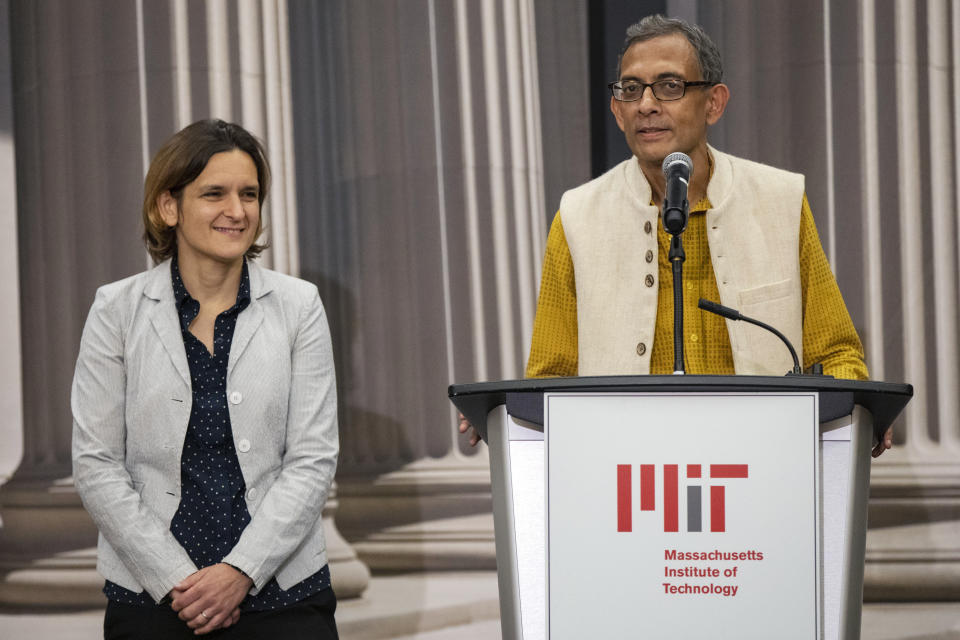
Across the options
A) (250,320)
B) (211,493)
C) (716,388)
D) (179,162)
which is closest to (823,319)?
(716,388)

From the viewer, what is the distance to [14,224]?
414 cm

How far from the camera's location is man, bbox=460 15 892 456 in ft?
7.80

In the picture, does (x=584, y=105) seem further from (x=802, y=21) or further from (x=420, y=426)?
(x=420, y=426)

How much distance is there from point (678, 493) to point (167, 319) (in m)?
1.26

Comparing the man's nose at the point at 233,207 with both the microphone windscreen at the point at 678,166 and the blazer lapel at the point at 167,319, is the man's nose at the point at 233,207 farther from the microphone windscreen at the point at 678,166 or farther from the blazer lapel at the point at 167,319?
the microphone windscreen at the point at 678,166

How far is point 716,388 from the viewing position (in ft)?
5.05

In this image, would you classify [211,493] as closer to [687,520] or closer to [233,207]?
[233,207]

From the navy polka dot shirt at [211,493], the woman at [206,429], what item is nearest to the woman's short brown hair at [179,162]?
the woman at [206,429]

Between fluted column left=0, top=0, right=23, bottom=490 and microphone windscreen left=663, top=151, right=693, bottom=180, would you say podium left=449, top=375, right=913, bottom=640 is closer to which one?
microphone windscreen left=663, top=151, right=693, bottom=180

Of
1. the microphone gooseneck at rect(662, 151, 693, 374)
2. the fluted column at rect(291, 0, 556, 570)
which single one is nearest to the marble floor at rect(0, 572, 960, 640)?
the fluted column at rect(291, 0, 556, 570)

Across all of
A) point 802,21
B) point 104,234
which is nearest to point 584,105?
point 802,21

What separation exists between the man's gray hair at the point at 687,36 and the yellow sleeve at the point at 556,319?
1.46 ft

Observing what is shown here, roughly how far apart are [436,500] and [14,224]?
77.5 inches

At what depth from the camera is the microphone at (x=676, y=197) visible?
1.75m
